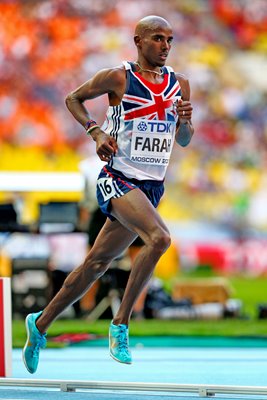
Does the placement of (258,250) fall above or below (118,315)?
below

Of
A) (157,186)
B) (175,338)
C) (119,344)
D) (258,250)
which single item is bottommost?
(258,250)

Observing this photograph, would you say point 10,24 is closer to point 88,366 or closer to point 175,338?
point 175,338

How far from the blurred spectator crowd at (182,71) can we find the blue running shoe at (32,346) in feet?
57.0

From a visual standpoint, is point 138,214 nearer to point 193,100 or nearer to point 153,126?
point 153,126

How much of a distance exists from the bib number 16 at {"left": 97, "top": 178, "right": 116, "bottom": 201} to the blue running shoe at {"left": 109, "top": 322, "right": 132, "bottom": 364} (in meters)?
0.72

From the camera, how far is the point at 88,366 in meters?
8.36

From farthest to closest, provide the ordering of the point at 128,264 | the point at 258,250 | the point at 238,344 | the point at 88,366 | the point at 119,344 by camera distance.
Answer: the point at 258,250
the point at 128,264
the point at 238,344
the point at 88,366
the point at 119,344

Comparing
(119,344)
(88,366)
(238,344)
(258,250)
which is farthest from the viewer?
(258,250)

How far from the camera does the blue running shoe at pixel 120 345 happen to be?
19.9 feet

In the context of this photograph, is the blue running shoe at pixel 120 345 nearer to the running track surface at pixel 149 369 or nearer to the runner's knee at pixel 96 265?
the running track surface at pixel 149 369

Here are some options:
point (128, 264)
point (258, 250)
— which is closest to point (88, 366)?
point (128, 264)

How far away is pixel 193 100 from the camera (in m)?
24.2

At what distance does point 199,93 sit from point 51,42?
11.2 feet

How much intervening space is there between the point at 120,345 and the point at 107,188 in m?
0.88
